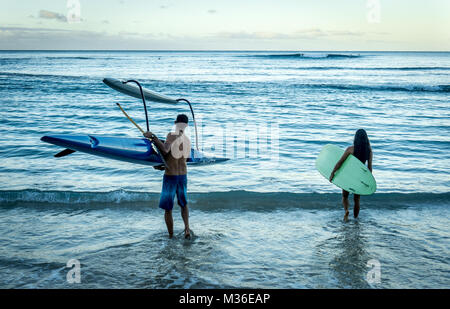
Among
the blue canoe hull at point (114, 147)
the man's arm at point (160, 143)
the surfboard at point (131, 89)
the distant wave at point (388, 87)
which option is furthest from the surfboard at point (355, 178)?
the distant wave at point (388, 87)

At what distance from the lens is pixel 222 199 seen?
7160 mm

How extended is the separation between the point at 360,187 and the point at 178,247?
268 cm

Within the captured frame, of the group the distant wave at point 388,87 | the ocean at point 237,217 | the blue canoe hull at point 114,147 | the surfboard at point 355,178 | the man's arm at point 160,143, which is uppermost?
the distant wave at point 388,87

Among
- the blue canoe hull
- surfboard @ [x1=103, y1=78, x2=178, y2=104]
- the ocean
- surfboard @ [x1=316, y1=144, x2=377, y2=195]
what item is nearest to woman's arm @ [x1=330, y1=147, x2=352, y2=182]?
surfboard @ [x1=316, y1=144, x2=377, y2=195]

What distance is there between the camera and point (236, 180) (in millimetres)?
8219

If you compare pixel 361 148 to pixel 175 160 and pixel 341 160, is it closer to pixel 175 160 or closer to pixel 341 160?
pixel 341 160

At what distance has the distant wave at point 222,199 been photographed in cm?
684

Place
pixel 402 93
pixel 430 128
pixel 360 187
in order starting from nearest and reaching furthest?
pixel 360 187 → pixel 430 128 → pixel 402 93

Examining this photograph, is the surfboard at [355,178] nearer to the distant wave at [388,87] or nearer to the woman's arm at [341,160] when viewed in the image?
the woman's arm at [341,160]

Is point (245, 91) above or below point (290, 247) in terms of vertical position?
above

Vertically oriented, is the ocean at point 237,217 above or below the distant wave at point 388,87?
below

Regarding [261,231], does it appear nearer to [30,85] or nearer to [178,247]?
[178,247]

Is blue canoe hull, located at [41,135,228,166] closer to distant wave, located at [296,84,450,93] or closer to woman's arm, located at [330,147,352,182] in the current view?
woman's arm, located at [330,147,352,182]
